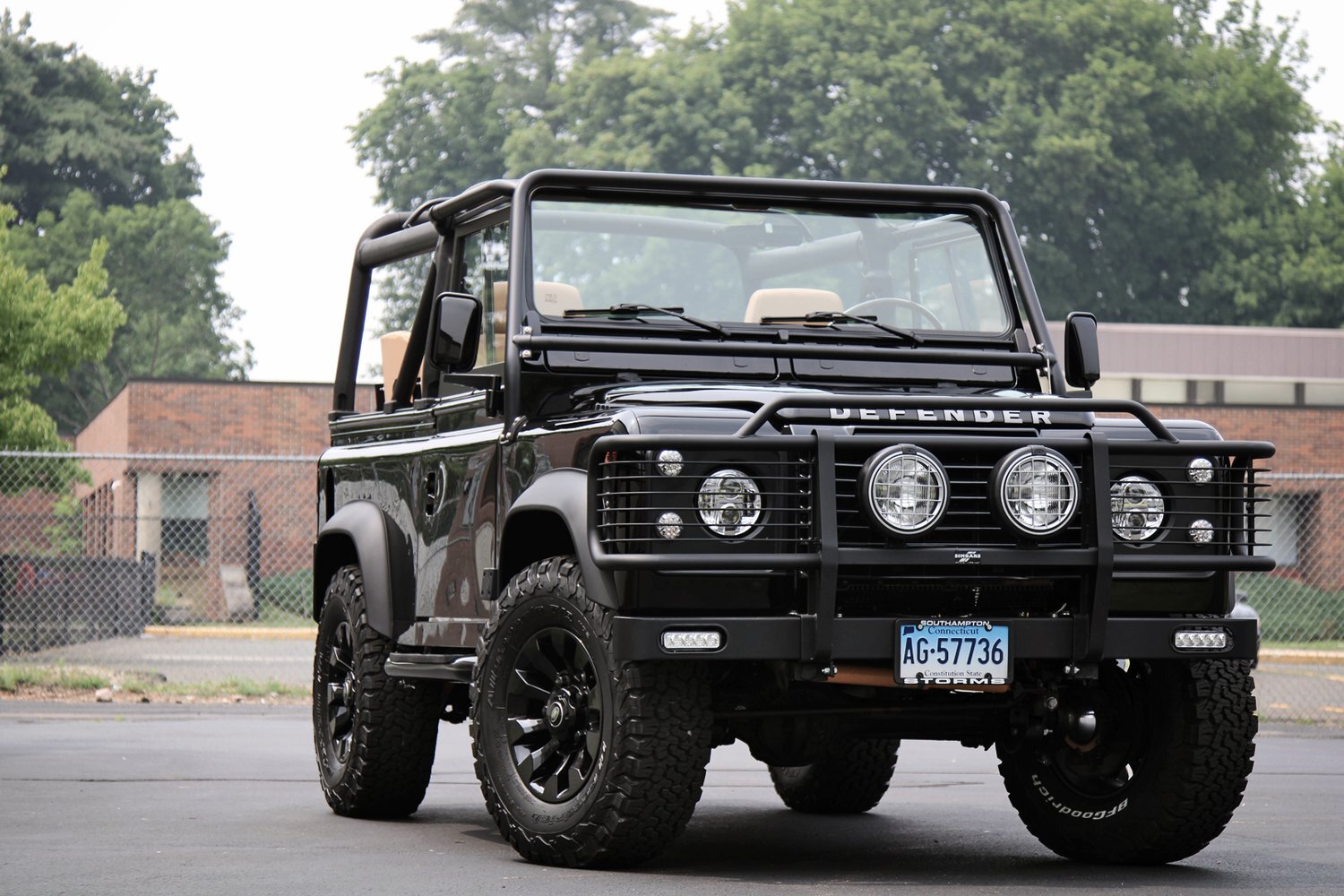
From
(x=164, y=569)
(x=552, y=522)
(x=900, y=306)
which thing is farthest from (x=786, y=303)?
(x=164, y=569)

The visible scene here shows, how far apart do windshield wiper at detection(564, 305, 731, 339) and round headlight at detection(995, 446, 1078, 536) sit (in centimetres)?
151

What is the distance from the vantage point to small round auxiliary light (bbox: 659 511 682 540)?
6148mm

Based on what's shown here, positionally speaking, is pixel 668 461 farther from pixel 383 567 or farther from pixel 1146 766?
pixel 383 567

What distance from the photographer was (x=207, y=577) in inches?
1008

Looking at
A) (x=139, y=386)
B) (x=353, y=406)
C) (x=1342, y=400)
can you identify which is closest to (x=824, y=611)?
(x=353, y=406)

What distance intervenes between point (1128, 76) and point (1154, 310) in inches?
287

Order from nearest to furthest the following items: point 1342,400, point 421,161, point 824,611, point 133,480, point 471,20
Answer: point 824,611 → point 133,480 → point 1342,400 → point 421,161 → point 471,20

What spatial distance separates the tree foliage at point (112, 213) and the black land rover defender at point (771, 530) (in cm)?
6053

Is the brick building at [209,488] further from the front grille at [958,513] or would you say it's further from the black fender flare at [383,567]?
the front grille at [958,513]

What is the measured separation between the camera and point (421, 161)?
226 feet

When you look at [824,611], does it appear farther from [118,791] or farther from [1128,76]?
[1128,76]

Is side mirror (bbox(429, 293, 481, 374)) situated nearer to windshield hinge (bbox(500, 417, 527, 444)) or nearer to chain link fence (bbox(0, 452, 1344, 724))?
windshield hinge (bbox(500, 417, 527, 444))

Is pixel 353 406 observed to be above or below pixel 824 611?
above

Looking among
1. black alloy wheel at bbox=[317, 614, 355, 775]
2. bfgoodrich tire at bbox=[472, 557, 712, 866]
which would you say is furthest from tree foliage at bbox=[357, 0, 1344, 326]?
bfgoodrich tire at bbox=[472, 557, 712, 866]
